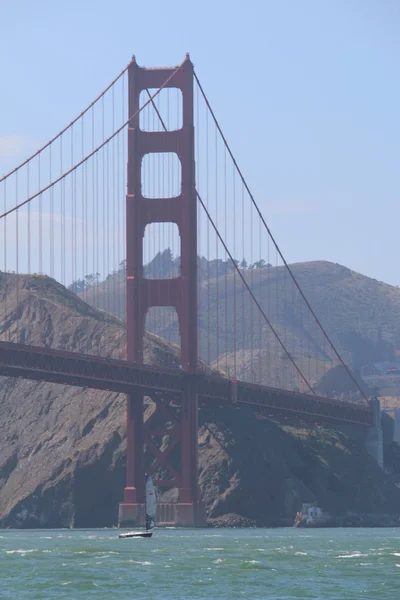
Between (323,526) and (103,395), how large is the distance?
22.4m

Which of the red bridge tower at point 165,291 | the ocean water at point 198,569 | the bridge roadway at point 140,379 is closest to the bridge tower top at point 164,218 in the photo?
the red bridge tower at point 165,291

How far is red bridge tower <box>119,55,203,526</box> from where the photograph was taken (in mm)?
119625

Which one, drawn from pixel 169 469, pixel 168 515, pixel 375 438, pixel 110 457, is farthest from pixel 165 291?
pixel 375 438

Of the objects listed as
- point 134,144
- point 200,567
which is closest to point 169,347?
point 134,144

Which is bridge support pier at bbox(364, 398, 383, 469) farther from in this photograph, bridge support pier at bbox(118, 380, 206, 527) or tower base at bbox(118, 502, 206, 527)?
tower base at bbox(118, 502, 206, 527)

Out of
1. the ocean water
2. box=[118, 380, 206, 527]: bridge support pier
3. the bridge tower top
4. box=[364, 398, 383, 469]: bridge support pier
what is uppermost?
the bridge tower top

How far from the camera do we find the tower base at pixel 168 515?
120 meters

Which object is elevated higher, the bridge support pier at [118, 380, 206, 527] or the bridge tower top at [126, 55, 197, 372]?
the bridge tower top at [126, 55, 197, 372]

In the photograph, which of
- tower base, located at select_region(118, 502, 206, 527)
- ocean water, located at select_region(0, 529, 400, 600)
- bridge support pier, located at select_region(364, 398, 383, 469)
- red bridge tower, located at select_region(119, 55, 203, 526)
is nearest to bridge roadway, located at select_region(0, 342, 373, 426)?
red bridge tower, located at select_region(119, 55, 203, 526)

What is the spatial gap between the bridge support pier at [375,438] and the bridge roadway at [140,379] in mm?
9430

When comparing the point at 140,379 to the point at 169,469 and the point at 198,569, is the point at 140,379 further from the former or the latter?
the point at 198,569

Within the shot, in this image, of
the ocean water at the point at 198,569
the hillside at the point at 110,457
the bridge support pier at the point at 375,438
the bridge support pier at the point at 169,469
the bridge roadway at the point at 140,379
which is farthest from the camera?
the bridge support pier at the point at 375,438

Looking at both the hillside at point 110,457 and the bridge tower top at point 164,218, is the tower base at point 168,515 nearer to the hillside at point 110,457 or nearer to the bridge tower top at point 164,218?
the hillside at point 110,457

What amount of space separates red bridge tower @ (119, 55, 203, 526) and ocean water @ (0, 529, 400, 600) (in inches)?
946
